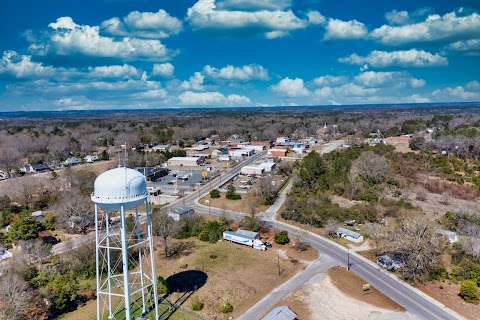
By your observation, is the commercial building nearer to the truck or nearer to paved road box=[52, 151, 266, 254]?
paved road box=[52, 151, 266, 254]

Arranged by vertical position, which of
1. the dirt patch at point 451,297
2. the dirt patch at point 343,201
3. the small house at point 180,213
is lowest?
the dirt patch at point 451,297

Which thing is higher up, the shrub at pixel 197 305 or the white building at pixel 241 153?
the white building at pixel 241 153

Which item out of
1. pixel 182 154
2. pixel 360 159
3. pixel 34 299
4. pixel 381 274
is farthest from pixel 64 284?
pixel 182 154

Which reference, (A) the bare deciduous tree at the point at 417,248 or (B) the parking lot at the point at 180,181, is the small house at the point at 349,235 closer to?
(A) the bare deciduous tree at the point at 417,248

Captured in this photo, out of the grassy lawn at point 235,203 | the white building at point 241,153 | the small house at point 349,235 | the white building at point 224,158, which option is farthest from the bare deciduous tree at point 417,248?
the white building at point 241,153

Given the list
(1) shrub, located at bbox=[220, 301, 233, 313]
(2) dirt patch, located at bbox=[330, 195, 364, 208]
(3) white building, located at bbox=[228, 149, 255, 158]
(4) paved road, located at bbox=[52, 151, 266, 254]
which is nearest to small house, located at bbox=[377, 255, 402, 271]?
(1) shrub, located at bbox=[220, 301, 233, 313]

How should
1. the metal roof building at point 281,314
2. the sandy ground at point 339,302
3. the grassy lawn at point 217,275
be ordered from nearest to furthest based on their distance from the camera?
the metal roof building at point 281,314 < the sandy ground at point 339,302 < the grassy lawn at point 217,275
